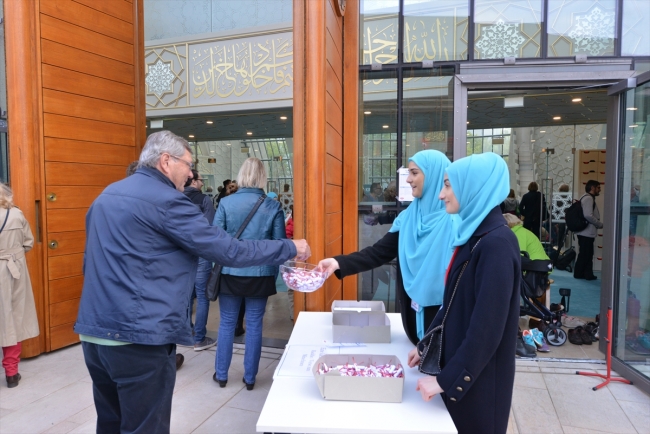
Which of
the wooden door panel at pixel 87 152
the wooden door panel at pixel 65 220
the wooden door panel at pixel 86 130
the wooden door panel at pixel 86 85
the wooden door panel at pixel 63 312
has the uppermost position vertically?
the wooden door panel at pixel 86 85

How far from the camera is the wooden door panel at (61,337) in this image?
4031 mm

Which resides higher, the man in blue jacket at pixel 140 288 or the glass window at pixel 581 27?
the glass window at pixel 581 27

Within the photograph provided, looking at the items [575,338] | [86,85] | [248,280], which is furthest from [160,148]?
[575,338]

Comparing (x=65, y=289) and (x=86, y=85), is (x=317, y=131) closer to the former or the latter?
(x=86, y=85)

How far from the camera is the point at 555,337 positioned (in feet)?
14.6

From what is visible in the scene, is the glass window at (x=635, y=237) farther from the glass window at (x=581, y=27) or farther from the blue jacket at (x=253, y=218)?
the blue jacket at (x=253, y=218)

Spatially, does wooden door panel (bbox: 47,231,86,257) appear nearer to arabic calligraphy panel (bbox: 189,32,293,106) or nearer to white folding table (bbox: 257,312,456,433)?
white folding table (bbox: 257,312,456,433)

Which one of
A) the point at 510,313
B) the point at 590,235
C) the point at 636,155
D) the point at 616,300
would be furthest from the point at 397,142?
the point at 590,235

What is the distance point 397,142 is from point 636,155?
199cm

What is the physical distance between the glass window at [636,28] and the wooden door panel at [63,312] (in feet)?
18.0

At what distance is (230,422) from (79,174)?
281 centimetres

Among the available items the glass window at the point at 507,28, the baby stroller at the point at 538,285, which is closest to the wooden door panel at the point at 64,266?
the glass window at the point at 507,28

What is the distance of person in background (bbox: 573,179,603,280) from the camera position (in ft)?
24.5

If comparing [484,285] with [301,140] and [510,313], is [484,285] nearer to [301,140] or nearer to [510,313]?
[510,313]
